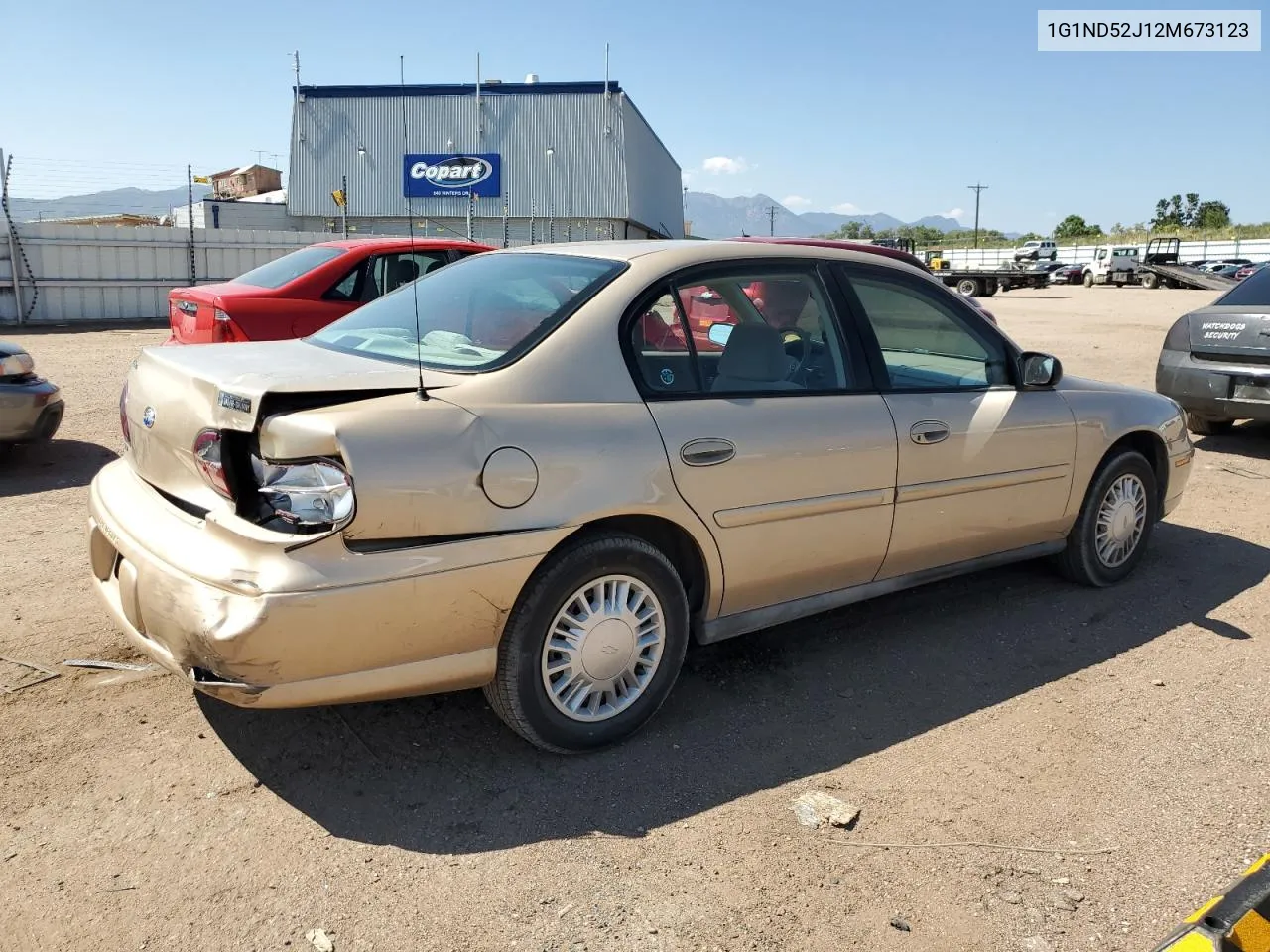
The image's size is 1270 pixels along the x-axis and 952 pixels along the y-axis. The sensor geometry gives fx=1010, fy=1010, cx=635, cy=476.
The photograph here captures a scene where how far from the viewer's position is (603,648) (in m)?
3.18

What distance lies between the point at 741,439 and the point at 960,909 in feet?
5.06

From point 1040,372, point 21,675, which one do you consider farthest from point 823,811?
point 21,675

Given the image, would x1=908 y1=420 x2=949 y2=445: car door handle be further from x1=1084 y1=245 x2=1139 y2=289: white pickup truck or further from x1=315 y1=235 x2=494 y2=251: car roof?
x1=1084 y1=245 x2=1139 y2=289: white pickup truck

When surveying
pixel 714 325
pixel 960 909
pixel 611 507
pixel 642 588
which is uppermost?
pixel 714 325

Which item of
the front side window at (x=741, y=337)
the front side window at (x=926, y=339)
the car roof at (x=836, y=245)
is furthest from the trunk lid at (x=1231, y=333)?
the front side window at (x=741, y=337)

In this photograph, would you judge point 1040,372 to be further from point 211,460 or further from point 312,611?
point 211,460

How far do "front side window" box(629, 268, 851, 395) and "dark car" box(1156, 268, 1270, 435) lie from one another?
17.8ft

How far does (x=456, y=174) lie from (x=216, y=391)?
125 ft

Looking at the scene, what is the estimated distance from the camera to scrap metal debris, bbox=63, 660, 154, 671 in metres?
3.70

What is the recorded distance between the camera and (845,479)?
3658mm

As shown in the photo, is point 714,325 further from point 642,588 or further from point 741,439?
point 642,588

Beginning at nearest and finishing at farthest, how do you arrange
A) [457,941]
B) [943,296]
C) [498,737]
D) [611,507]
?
[457,941] → [611,507] → [498,737] → [943,296]

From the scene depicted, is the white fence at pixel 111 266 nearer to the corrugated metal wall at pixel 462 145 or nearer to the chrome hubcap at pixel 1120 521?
the chrome hubcap at pixel 1120 521

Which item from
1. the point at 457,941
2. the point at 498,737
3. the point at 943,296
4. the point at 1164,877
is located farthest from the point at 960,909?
the point at 943,296
